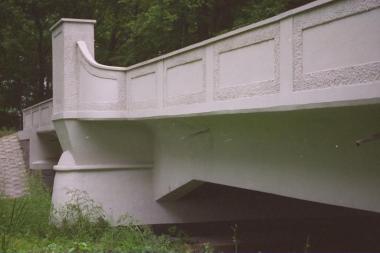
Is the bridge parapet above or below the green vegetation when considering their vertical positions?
above

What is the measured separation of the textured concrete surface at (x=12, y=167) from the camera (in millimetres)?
21202

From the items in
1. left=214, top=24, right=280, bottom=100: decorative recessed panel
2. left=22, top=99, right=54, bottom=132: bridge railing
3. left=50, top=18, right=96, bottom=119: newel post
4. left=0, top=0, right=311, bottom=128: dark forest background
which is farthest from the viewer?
left=22, top=99, right=54, bottom=132: bridge railing

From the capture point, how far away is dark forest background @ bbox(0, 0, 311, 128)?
17.8 m

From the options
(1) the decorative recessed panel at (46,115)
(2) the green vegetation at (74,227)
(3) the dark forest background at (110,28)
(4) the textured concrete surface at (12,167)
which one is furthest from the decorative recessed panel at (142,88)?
(4) the textured concrete surface at (12,167)

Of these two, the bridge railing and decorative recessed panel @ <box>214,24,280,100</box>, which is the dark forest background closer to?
the bridge railing

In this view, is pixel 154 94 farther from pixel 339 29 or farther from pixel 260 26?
pixel 339 29

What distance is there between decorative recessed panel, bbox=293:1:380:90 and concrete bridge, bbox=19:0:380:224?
1cm

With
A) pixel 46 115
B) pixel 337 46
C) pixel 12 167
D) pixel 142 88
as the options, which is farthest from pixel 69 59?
pixel 12 167

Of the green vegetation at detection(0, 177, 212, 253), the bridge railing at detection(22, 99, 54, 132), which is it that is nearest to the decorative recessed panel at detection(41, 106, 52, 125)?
the bridge railing at detection(22, 99, 54, 132)

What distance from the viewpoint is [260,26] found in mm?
8305

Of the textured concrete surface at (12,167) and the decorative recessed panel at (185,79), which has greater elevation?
the decorative recessed panel at (185,79)

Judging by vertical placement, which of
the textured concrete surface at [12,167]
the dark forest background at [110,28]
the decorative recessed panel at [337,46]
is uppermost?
the dark forest background at [110,28]

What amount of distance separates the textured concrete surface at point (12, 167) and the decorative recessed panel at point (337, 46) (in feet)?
49.1

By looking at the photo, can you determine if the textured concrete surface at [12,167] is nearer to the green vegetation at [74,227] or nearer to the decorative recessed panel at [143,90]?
the green vegetation at [74,227]
